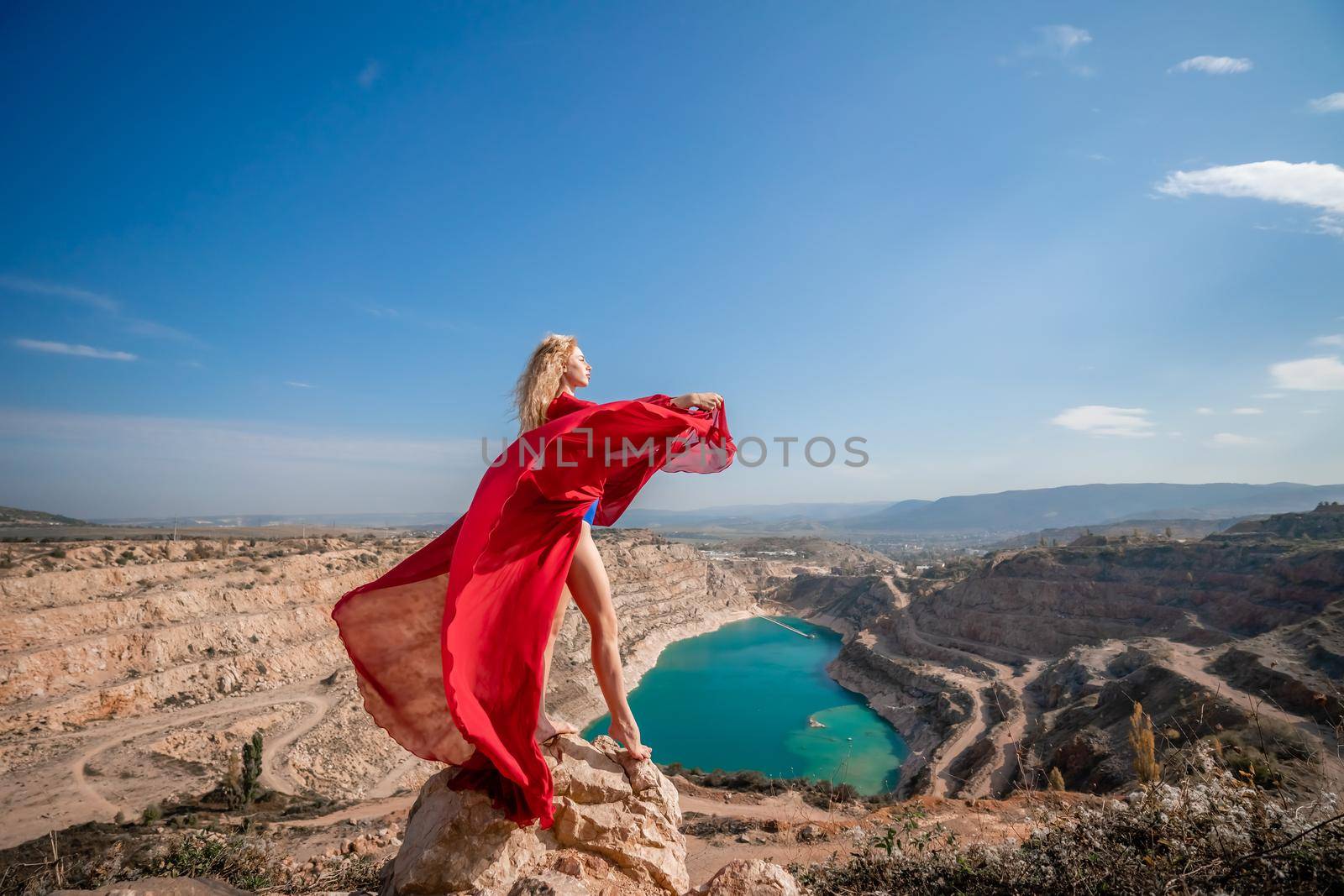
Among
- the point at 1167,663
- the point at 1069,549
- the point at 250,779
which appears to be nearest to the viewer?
the point at 250,779

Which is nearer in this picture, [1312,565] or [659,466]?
[659,466]

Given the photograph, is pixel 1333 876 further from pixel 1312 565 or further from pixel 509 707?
pixel 1312 565

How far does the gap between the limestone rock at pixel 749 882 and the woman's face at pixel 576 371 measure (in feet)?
7.78

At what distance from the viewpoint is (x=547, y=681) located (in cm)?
302

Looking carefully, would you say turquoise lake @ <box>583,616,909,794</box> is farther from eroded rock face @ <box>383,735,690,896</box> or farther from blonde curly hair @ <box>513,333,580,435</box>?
blonde curly hair @ <box>513,333,580,435</box>

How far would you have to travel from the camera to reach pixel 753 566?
249 feet

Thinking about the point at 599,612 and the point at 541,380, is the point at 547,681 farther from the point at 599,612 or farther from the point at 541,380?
the point at 541,380

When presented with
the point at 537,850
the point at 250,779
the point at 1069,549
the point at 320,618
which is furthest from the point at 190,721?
the point at 1069,549

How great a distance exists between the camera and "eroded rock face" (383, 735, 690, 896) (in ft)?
8.54

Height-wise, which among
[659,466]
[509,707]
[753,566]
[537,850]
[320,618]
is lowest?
[753,566]

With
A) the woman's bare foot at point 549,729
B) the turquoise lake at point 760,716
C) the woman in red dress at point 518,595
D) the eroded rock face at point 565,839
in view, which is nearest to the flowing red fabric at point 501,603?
the woman in red dress at point 518,595

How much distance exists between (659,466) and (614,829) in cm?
182

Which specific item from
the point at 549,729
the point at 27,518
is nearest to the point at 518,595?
the point at 549,729

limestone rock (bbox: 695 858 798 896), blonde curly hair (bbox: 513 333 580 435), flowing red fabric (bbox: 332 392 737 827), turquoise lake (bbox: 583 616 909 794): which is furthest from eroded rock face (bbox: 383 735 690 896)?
turquoise lake (bbox: 583 616 909 794)
